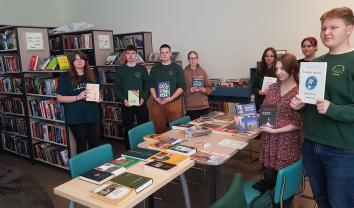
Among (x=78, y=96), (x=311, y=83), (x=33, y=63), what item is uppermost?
(x=33, y=63)

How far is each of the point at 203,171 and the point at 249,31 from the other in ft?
10.3

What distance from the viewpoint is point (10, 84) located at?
4688 mm

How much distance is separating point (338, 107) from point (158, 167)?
1223 mm

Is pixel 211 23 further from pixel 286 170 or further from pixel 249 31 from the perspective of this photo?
pixel 286 170

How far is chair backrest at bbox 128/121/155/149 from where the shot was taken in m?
2.74

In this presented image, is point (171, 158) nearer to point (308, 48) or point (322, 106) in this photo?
point (322, 106)

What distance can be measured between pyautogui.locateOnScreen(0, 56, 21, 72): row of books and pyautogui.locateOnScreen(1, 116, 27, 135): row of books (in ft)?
2.90

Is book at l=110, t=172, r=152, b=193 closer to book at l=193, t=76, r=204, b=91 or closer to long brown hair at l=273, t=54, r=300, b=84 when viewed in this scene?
long brown hair at l=273, t=54, r=300, b=84

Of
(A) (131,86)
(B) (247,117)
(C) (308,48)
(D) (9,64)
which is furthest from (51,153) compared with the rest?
(C) (308,48)

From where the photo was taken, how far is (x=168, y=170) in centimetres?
185

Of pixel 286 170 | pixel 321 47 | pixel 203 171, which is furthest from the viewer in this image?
pixel 321 47

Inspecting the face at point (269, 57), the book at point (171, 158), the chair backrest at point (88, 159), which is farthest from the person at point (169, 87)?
the book at point (171, 158)

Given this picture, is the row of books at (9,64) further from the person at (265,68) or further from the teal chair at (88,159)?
the person at (265,68)

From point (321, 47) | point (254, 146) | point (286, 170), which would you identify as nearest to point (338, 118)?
point (286, 170)
